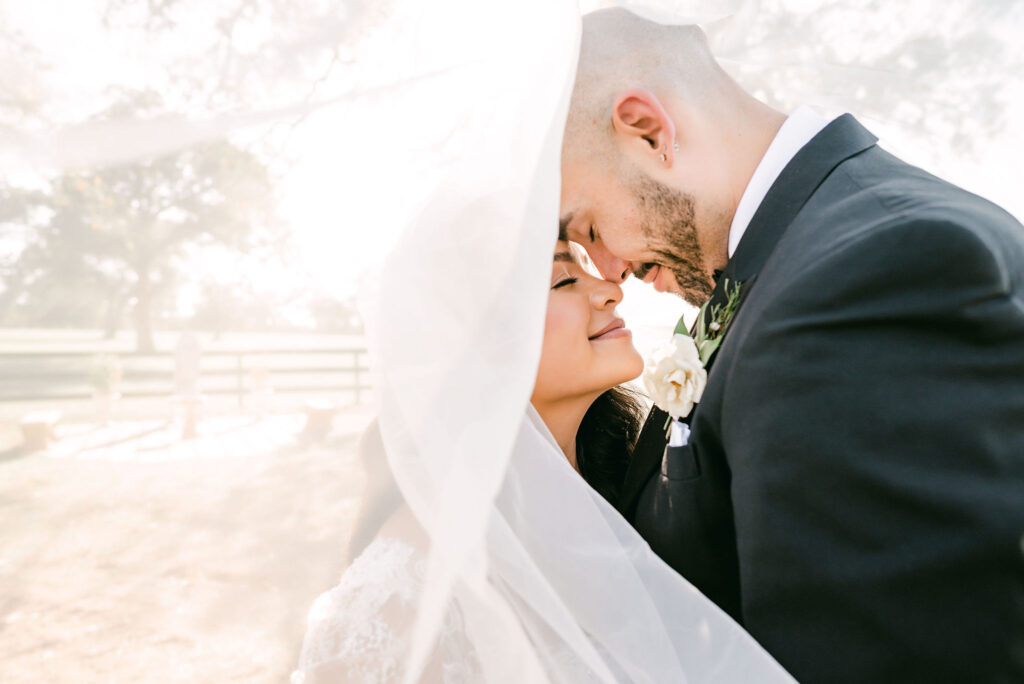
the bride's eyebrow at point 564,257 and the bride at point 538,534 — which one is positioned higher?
the bride's eyebrow at point 564,257

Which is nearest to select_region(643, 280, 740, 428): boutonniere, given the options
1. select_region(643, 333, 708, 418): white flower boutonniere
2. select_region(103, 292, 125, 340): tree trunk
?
select_region(643, 333, 708, 418): white flower boutonniere

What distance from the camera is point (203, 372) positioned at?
2.35 meters

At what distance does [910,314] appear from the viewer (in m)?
1.24

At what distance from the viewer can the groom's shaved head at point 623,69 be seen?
2.05 meters

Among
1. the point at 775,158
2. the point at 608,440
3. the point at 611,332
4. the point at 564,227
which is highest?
the point at 775,158

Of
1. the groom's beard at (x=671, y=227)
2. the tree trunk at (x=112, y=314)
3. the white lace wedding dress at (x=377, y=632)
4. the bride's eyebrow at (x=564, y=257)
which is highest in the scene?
the groom's beard at (x=671, y=227)

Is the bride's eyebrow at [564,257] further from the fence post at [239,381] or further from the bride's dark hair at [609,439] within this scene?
the fence post at [239,381]

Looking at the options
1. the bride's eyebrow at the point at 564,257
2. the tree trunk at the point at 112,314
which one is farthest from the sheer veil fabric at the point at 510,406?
the tree trunk at the point at 112,314

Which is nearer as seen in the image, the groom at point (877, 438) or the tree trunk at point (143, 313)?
the groom at point (877, 438)

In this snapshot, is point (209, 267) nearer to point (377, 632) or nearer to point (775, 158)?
point (377, 632)

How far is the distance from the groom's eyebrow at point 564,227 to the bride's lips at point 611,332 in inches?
17.6

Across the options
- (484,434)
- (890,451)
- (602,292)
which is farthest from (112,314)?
(890,451)

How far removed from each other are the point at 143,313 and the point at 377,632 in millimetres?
1223

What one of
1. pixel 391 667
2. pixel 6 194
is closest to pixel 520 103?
pixel 6 194
